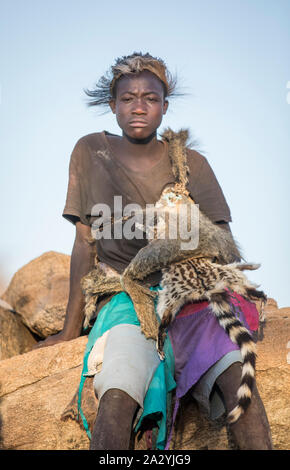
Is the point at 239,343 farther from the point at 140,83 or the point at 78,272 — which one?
the point at 140,83

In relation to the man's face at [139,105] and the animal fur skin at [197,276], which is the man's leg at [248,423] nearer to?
the animal fur skin at [197,276]

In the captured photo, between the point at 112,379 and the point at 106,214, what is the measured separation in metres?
1.48

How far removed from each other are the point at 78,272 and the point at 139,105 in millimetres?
1369

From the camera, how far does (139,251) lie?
137 inches

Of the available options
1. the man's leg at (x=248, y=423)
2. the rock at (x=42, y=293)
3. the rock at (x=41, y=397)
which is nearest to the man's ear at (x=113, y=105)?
the rock at (x=41, y=397)

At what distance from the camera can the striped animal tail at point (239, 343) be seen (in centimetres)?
271

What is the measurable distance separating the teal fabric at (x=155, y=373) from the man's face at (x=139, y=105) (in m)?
1.27

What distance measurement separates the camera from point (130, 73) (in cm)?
398

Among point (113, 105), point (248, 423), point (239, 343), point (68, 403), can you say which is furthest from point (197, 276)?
point (113, 105)
